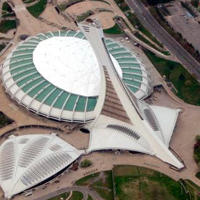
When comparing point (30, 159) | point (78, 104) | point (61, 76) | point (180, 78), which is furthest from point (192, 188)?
point (180, 78)

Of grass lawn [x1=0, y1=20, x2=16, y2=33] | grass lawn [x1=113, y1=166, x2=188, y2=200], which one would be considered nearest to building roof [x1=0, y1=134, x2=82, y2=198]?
grass lawn [x1=113, y1=166, x2=188, y2=200]

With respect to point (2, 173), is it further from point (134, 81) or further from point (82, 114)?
point (134, 81)

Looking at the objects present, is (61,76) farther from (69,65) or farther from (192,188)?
(192,188)

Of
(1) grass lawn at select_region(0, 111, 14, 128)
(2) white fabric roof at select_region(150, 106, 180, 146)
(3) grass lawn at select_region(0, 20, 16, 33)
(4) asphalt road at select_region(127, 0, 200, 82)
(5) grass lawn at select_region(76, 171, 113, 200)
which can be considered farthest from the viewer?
(3) grass lawn at select_region(0, 20, 16, 33)

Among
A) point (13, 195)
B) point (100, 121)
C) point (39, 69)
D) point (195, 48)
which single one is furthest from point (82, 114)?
point (195, 48)

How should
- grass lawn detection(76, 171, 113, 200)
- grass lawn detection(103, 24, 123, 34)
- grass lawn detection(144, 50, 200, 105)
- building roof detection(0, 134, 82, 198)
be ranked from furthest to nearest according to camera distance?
grass lawn detection(103, 24, 123, 34)
grass lawn detection(144, 50, 200, 105)
grass lawn detection(76, 171, 113, 200)
building roof detection(0, 134, 82, 198)

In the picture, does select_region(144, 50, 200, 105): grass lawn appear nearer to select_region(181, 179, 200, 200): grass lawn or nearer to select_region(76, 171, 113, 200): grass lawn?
select_region(181, 179, 200, 200): grass lawn
